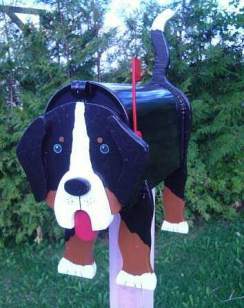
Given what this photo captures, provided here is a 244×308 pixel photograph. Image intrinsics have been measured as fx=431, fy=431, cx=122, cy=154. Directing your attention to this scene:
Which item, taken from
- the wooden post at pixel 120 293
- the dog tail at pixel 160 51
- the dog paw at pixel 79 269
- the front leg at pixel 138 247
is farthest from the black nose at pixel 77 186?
the dog tail at pixel 160 51

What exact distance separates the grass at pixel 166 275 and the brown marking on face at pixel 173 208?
4.20ft

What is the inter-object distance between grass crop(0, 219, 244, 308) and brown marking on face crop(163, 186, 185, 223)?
1.28 meters

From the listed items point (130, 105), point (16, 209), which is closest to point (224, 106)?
point (16, 209)

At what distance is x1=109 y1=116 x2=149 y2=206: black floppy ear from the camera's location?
943 millimetres

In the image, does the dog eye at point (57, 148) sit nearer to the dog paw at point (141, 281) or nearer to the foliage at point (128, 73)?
the dog paw at point (141, 281)

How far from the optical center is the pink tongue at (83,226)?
1.01 metres

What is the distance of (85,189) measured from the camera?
3.17 feet

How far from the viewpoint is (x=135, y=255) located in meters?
1.11

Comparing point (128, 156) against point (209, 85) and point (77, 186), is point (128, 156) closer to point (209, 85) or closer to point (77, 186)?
point (77, 186)

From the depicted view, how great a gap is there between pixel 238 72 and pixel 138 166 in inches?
126

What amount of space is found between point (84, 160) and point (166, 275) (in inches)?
87.8

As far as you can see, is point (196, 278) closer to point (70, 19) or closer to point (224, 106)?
point (224, 106)

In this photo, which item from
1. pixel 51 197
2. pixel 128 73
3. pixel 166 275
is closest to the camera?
pixel 51 197

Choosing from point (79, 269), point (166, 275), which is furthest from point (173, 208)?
point (166, 275)
